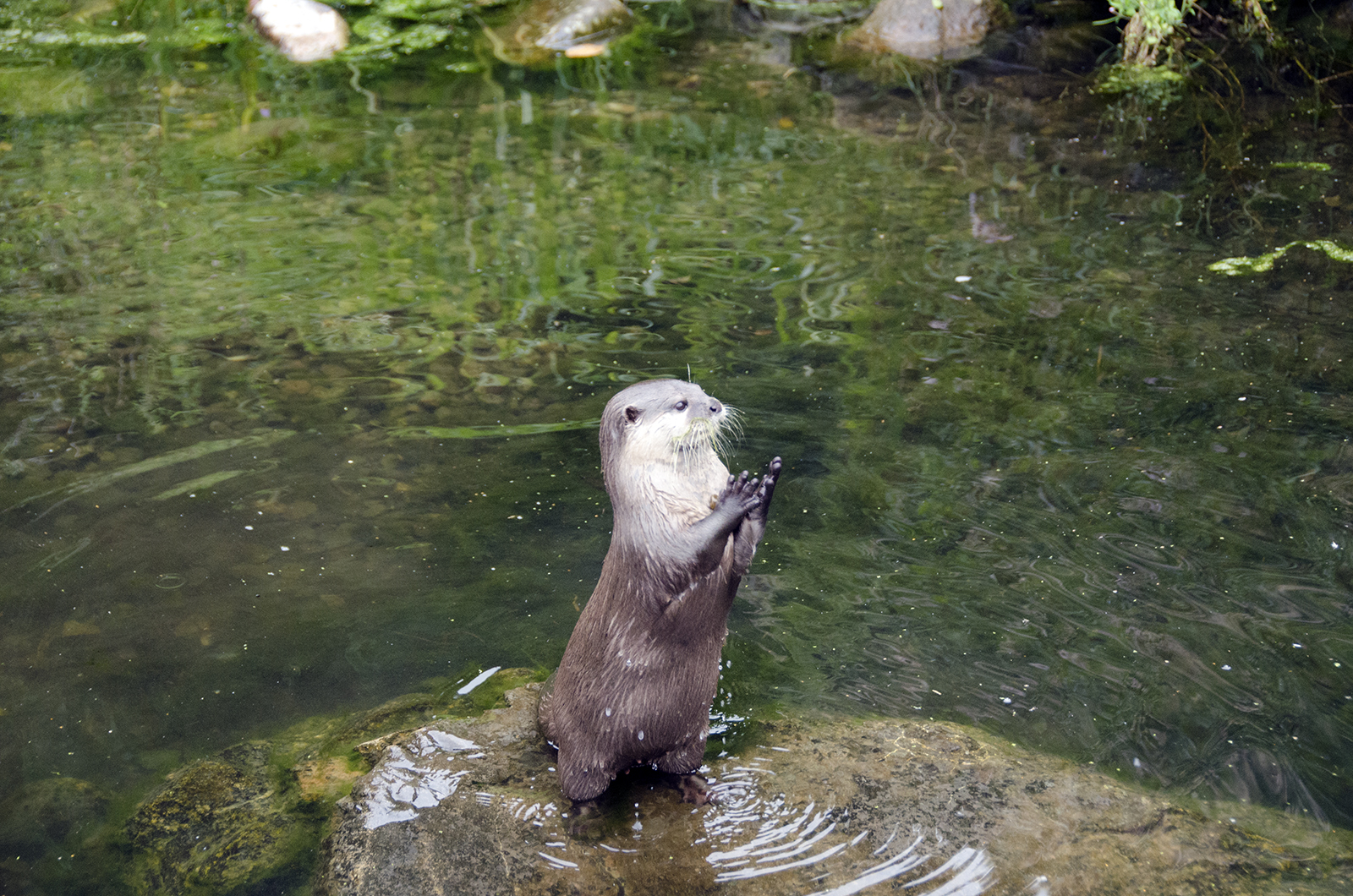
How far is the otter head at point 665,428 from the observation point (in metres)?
2.44

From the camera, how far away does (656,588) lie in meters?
2.42

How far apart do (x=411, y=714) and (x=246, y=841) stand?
1.79 feet

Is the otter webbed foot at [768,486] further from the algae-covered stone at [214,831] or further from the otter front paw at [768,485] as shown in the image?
the algae-covered stone at [214,831]

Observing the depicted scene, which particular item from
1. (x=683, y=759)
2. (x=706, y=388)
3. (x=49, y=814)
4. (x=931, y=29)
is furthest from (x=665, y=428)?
(x=931, y=29)

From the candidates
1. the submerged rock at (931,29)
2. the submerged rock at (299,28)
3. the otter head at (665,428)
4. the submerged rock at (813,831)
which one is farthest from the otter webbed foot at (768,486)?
the submerged rock at (299,28)

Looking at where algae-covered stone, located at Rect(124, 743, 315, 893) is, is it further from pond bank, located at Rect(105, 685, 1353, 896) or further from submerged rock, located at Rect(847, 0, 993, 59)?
submerged rock, located at Rect(847, 0, 993, 59)

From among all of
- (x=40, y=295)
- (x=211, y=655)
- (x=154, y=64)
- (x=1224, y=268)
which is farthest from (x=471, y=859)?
(x=154, y=64)

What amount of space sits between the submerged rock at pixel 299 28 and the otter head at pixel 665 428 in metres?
7.04

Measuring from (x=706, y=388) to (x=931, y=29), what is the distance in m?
5.16

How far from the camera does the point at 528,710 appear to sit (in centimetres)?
309

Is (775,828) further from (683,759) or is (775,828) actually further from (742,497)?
(742,497)

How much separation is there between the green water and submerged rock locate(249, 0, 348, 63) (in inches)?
→ 47.0

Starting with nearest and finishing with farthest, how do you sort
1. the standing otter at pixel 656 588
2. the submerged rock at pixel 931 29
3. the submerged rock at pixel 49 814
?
the standing otter at pixel 656 588
the submerged rock at pixel 49 814
the submerged rock at pixel 931 29

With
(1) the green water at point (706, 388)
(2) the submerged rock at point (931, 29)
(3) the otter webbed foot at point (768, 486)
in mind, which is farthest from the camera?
(2) the submerged rock at point (931, 29)
